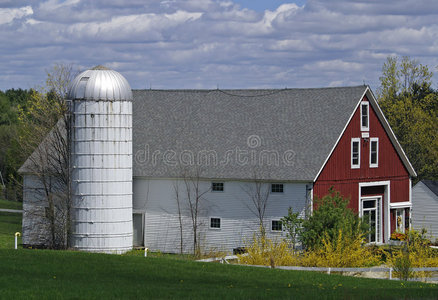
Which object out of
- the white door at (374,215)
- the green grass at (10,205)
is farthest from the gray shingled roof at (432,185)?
the green grass at (10,205)

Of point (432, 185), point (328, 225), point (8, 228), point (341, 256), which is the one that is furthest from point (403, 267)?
point (8, 228)

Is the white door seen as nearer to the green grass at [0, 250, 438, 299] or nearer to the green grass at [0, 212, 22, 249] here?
the green grass at [0, 250, 438, 299]

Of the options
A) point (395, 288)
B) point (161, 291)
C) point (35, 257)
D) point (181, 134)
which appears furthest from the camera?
point (181, 134)

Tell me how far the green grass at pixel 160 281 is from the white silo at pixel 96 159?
8.21m

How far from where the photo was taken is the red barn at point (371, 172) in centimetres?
4450

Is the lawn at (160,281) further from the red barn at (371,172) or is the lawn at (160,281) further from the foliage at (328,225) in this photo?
the red barn at (371,172)

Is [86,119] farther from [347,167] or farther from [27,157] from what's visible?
[347,167]

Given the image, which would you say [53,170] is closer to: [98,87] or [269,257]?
[98,87]

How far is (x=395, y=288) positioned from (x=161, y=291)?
7576mm

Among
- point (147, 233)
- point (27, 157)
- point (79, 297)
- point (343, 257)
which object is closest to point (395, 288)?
point (343, 257)

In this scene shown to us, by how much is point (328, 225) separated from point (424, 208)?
60.6ft

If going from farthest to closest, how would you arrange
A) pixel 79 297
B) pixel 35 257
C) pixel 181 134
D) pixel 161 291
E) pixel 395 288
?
pixel 181 134, pixel 35 257, pixel 395 288, pixel 161 291, pixel 79 297

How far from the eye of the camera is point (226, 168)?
45031 mm

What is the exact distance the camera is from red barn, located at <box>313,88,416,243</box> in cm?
4450
